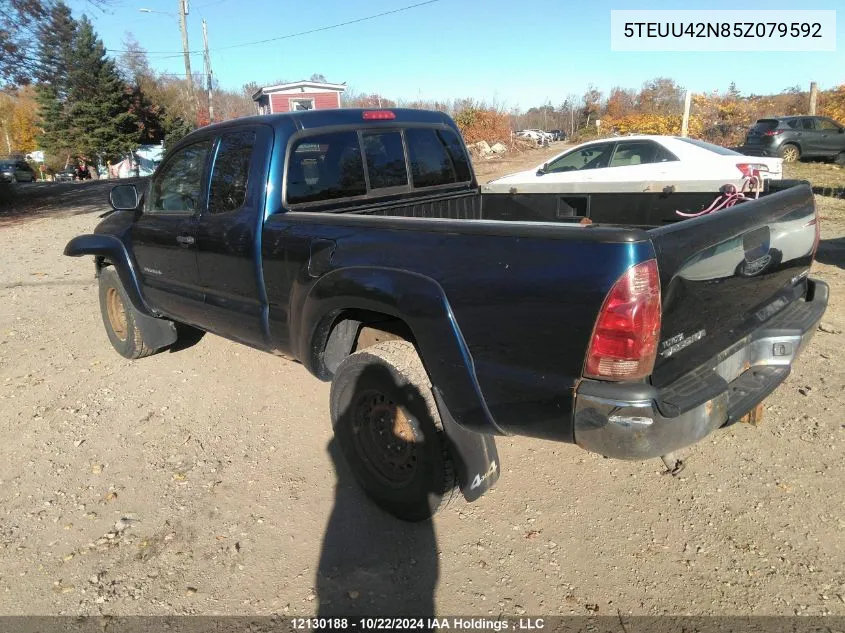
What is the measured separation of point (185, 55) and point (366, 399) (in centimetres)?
3297

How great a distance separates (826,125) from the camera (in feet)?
60.5

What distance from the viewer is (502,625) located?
233 cm

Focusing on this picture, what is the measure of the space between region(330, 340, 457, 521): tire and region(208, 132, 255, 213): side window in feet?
4.23

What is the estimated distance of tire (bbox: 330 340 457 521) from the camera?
2.64 metres

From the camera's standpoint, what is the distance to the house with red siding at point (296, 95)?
118ft

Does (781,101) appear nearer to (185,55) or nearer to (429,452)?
(185,55)

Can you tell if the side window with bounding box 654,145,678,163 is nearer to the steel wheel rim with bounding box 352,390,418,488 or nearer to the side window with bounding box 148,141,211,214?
the side window with bounding box 148,141,211,214

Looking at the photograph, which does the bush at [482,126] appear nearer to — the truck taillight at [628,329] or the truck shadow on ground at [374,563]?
the truck shadow on ground at [374,563]

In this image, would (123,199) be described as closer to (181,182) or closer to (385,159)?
(181,182)

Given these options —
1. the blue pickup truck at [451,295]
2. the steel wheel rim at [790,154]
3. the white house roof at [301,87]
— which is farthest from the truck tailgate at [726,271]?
the white house roof at [301,87]

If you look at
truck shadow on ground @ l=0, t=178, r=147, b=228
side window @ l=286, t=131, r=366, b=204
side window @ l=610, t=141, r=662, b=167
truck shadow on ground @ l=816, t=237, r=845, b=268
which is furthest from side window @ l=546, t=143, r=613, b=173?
truck shadow on ground @ l=0, t=178, r=147, b=228

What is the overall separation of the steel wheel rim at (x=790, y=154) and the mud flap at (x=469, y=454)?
20.2 meters

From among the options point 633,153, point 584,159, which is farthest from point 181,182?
point 584,159

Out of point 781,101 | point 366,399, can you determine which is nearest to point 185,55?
point 781,101
